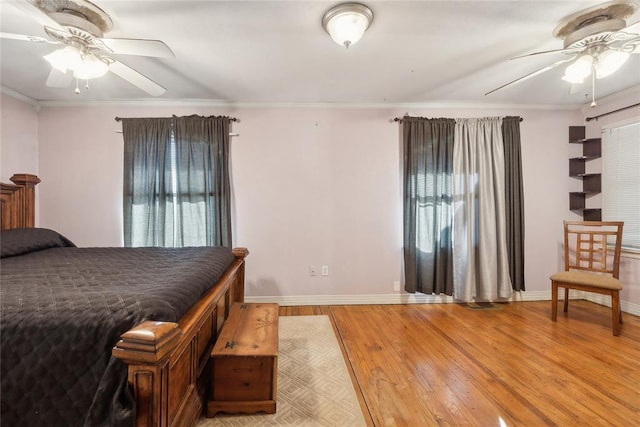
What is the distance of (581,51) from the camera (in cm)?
188

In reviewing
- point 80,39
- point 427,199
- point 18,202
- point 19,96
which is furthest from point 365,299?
point 19,96

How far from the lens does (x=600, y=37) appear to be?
5.72 ft

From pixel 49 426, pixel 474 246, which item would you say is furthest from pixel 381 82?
pixel 49 426

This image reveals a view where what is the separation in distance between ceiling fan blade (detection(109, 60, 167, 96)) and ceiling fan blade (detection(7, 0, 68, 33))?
276 mm

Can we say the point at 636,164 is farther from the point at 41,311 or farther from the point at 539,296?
the point at 41,311

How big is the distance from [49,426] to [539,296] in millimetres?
4452

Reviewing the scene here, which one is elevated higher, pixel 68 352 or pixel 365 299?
pixel 68 352

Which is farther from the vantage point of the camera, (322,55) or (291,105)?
(291,105)

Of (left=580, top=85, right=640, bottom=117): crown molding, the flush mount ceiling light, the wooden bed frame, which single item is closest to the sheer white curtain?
(left=580, top=85, right=640, bottom=117): crown molding

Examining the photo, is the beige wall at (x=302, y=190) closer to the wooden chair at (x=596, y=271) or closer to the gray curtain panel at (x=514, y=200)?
the gray curtain panel at (x=514, y=200)

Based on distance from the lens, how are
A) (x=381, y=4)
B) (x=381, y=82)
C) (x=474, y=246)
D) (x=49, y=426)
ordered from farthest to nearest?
(x=474, y=246), (x=381, y=82), (x=381, y=4), (x=49, y=426)

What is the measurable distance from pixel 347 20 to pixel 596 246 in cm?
382

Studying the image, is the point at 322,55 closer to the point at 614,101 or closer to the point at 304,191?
the point at 304,191

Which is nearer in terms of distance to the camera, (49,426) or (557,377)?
(49,426)
